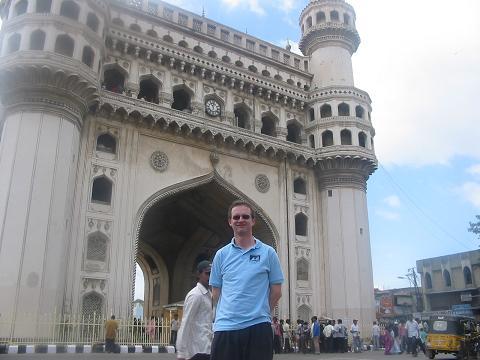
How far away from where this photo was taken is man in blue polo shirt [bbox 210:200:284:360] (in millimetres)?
3436

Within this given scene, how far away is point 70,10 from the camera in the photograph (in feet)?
68.2

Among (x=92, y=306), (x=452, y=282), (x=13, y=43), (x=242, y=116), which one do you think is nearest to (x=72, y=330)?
(x=92, y=306)

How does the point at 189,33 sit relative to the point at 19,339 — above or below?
above

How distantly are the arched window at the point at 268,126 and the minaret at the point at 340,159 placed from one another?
7.04ft

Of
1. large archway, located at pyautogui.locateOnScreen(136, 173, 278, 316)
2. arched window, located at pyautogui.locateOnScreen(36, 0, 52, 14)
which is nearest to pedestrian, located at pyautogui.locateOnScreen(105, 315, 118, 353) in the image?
large archway, located at pyautogui.locateOnScreen(136, 173, 278, 316)

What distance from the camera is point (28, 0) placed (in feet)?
66.6

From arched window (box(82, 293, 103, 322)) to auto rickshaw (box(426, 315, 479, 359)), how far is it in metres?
11.8

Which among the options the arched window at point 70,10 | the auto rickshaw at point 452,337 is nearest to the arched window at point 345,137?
the auto rickshaw at point 452,337

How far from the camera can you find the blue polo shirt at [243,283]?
3.51m

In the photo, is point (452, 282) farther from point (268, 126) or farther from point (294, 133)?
point (268, 126)

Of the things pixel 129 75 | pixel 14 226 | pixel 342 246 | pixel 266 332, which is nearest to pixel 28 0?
pixel 129 75

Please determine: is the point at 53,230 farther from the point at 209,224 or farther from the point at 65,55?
the point at 209,224

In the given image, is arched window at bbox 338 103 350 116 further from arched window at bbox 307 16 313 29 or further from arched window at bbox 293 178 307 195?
arched window at bbox 307 16 313 29

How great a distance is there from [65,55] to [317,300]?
1607 centimetres
